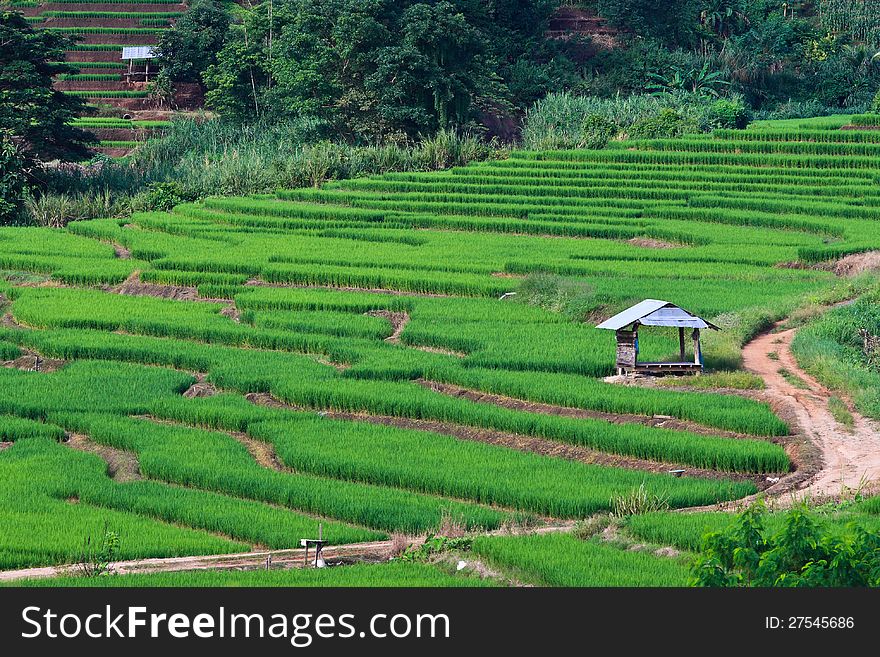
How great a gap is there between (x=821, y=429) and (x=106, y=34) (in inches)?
1554

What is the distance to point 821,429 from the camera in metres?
15.3

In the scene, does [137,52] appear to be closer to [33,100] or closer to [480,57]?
[33,100]

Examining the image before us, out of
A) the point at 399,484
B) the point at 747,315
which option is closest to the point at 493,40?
the point at 747,315

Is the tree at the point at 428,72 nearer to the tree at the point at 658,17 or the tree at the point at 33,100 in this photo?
the tree at the point at 33,100

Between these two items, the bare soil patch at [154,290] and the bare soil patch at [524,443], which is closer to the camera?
the bare soil patch at [524,443]

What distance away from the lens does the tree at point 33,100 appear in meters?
35.9

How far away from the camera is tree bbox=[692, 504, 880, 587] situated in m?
9.42

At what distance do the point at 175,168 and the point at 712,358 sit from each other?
2348 cm

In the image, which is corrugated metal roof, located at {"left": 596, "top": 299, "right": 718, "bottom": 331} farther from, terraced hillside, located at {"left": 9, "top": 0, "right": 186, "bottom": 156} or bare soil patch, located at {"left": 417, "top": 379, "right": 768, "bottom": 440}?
terraced hillside, located at {"left": 9, "top": 0, "right": 186, "bottom": 156}

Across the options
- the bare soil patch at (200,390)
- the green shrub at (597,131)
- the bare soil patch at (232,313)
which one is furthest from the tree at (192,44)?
the bare soil patch at (200,390)

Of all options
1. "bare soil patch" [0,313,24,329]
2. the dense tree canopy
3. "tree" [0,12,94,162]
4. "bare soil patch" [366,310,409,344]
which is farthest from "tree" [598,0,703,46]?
"bare soil patch" [0,313,24,329]

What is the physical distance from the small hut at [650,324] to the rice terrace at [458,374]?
5cm

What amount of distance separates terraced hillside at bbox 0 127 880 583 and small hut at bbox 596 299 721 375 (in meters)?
0.48

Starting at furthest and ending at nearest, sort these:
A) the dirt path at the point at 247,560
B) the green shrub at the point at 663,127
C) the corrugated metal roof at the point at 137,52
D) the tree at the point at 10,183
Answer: the corrugated metal roof at the point at 137,52
the green shrub at the point at 663,127
the tree at the point at 10,183
the dirt path at the point at 247,560
